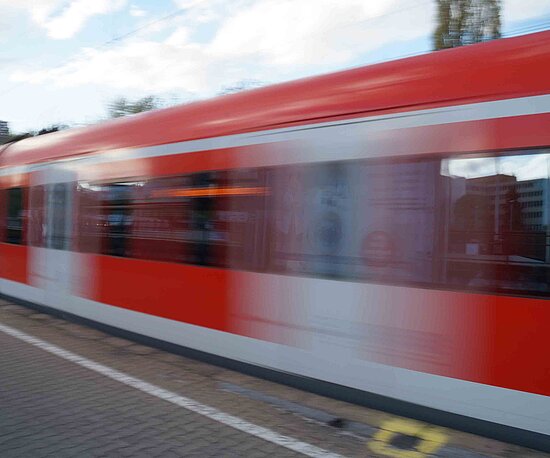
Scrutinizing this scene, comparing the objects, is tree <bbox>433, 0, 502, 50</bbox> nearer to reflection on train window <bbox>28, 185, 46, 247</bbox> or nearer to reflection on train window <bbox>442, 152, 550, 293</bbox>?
reflection on train window <bbox>28, 185, 46, 247</bbox>

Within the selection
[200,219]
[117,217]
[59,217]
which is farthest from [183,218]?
[59,217]

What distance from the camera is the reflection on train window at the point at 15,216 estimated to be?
977 centimetres

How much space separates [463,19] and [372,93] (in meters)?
14.6

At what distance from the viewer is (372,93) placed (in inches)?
180

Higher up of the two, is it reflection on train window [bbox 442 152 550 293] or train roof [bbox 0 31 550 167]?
train roof [bbox 0 31 550 167]

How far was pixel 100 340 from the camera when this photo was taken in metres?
7.51

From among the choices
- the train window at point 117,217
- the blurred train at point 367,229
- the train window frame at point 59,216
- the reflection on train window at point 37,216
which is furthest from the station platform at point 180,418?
the reflection on train window at point 37,216

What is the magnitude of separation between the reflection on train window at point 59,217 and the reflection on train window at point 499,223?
6.16 m

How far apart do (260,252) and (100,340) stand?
3.35m

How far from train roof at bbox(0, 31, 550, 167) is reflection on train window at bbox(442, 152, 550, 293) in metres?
0.50

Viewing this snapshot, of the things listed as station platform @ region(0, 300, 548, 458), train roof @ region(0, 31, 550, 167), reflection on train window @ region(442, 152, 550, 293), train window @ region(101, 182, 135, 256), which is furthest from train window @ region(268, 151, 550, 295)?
train window @ region(101, 182, 135, 256)

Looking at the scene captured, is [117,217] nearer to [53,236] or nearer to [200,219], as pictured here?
[200,219]

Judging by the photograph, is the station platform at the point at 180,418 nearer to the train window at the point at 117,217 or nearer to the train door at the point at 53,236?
the train window at the point at 117,217

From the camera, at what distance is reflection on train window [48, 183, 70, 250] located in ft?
27.6
